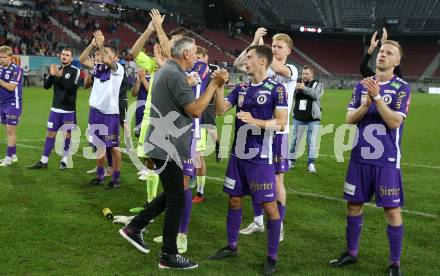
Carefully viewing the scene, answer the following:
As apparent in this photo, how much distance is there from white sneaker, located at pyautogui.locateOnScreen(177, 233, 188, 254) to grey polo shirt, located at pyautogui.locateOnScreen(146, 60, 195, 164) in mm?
1026

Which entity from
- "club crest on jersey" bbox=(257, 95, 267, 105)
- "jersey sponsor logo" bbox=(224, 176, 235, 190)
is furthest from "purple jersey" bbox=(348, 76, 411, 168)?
"jersey sponsor logo" bbox=(224, 176, 235, 190)

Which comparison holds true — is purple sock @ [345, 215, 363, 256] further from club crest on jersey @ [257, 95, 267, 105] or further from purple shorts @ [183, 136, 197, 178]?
purple shorts @ [183, 136, 197, 178]

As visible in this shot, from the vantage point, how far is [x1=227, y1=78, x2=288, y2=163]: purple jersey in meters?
5.06

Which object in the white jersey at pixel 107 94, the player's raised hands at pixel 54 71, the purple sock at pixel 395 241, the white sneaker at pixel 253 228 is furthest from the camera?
the player's raised hands at pixel 54 71

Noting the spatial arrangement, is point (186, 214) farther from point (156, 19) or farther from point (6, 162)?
point (6, 162)

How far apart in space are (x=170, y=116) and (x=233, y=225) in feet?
4.54

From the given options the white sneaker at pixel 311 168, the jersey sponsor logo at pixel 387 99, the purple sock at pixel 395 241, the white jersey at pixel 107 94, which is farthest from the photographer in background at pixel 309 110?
the purple sock at pixel 395 241

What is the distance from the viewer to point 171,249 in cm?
511

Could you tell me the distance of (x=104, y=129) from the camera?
8406 mm

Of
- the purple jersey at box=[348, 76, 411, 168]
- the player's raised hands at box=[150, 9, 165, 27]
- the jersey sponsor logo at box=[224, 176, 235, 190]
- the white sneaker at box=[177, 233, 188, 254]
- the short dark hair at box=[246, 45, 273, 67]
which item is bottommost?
the white sneaker at box=[177, 233, 188, 254]

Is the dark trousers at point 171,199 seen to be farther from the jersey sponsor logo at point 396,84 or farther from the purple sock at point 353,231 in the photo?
the jersey sponsor logo at point 396,84

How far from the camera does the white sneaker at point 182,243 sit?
18.5ft

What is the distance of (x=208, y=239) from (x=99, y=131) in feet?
10.6

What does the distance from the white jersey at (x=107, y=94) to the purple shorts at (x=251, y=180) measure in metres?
3.71
